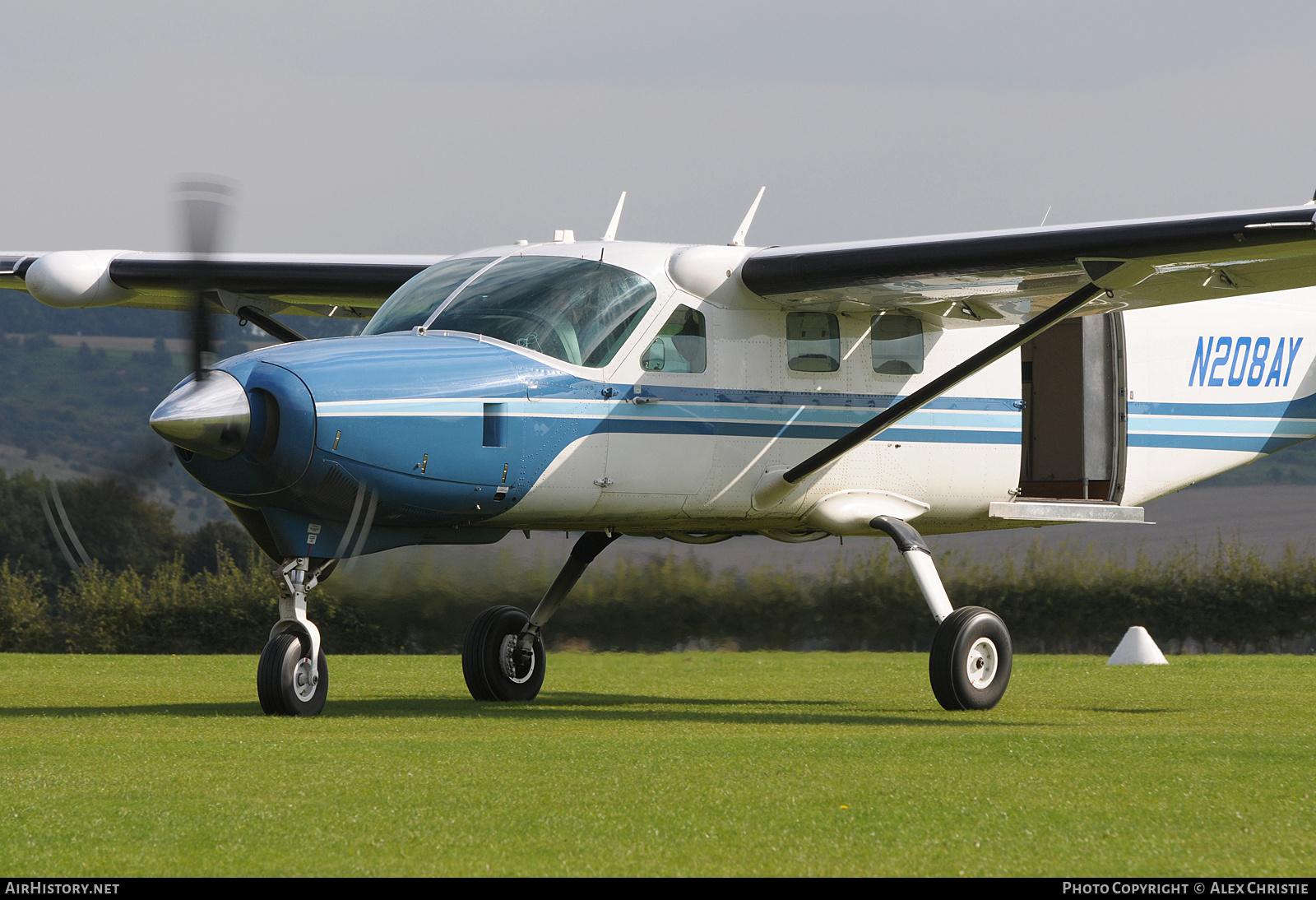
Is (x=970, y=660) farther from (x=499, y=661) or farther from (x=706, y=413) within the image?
(x=499, y=661)

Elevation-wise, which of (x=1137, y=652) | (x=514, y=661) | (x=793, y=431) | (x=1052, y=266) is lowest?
(x=1137, y=652)

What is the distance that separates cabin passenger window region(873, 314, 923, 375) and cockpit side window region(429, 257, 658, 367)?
87.1 inches

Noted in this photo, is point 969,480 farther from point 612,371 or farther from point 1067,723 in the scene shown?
point 612,371

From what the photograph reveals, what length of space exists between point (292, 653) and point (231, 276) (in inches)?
212

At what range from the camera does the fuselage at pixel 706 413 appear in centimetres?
1006

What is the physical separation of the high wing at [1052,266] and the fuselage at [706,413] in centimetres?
37

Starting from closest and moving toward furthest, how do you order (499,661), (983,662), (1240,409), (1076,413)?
(983,662) < (499,661) < (1076,413) < (1240,409)

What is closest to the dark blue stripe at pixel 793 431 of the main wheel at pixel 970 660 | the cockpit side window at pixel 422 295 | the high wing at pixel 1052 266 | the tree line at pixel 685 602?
the high wing at pixel 1052 266

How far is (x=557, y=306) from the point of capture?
11211 mm

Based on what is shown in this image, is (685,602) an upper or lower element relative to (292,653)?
upper

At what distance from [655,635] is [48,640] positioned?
1449 centimetres

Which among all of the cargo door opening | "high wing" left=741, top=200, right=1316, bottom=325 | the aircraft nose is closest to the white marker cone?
the cargo door opening

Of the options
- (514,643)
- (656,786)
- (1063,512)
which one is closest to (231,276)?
(514,643)

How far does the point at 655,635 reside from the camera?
64.1 ft
